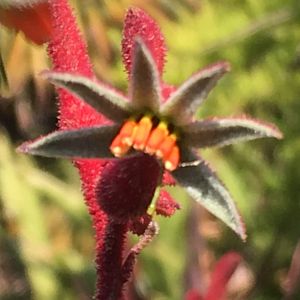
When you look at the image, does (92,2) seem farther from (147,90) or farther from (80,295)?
(147,90)

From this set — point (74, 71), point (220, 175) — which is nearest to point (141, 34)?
point (74, 71)

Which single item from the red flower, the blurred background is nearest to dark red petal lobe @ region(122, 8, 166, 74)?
the red flower

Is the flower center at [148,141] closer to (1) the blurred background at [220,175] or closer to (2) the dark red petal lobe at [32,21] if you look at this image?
(2) the dark red petal lobe at [32,21]

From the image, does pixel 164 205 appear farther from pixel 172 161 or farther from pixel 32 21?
pixel 32 21

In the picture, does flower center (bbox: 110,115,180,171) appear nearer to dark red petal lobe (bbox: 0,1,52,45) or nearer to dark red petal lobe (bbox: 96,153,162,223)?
dark red petal lobe (bbox: 96,153,162,223)

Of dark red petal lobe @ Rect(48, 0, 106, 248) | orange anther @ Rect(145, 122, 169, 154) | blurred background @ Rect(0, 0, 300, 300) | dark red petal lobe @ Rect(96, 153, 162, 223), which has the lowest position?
dark red petal lobe @ Rect(96, 153, 162, 223)

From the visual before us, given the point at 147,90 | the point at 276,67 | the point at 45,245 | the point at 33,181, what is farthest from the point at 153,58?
the point at 33,181
